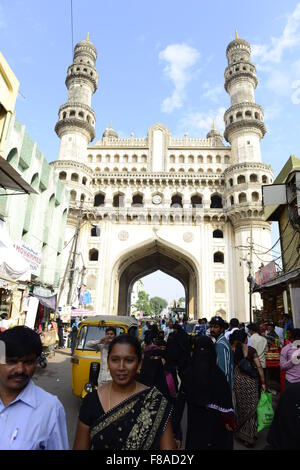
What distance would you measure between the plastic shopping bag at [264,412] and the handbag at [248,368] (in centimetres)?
38

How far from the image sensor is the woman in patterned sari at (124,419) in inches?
59.6

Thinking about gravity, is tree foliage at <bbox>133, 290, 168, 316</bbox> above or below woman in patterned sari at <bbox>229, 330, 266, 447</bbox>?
above

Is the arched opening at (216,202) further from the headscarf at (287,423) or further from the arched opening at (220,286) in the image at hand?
the headscarf at (287,423)

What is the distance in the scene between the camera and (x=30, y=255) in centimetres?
1466

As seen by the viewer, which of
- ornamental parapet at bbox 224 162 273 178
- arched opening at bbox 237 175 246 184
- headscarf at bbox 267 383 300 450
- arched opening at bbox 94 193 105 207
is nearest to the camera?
headscarf at bbox 267 383 300 450

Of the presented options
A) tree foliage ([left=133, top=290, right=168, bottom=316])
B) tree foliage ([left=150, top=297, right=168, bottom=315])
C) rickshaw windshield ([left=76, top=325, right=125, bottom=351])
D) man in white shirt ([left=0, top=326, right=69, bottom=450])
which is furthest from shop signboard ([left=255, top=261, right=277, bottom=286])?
tree foliage ([left=150, top=297, right=168, bottom=315])

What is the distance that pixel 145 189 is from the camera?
2819cm

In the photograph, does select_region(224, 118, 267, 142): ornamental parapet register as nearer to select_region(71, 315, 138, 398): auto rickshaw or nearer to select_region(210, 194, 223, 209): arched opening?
select_region(210, 194, 223, 209): arched opening

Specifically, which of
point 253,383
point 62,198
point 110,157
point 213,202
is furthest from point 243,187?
point 253,383

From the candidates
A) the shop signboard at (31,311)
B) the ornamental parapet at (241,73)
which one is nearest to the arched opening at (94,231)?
the shop signboard at (31,311)

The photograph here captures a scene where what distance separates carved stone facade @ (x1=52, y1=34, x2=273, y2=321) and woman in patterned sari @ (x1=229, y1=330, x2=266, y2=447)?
65.7 ft

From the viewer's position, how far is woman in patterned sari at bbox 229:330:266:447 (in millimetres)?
4180

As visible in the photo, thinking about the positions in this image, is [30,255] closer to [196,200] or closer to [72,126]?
[72,126]

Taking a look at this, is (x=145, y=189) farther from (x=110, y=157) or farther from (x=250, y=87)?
(x=250, y=87)
